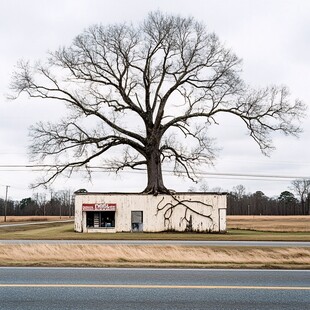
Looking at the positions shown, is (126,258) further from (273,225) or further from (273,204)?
(273,204)

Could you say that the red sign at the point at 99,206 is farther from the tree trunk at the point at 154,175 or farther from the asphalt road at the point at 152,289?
the asphalt road at the point at 152,289

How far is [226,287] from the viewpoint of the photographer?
8.41 meters

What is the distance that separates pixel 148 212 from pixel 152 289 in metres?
29.8

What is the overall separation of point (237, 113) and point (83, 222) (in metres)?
15.7

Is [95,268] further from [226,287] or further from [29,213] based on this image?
[29,213]

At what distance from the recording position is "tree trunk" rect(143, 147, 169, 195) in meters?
39.1

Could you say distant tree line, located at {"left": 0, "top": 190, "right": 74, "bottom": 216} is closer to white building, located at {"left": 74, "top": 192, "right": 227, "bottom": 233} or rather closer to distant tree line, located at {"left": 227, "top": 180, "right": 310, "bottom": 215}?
distant tree line, located at {"left": 227, "top": 180, "right": 310, "bottom": 215}

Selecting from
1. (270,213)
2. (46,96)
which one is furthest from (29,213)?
(46,96)

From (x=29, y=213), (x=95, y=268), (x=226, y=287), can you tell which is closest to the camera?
(x=226, y=287)

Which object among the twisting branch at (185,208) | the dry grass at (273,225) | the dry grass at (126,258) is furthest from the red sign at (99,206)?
the dry grass at (126,258)

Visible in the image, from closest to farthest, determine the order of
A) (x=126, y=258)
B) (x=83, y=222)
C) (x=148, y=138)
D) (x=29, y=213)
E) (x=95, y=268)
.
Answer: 1. (x=95, y=268)
2. (x=126, y=258)
3. (x=83, y=222)
4. (x=148, y=138)
5. (x=29, y=213)

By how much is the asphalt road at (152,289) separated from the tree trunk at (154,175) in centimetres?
2825

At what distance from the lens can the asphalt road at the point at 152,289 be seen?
705 centimetres

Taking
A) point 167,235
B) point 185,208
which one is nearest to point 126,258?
point 167,235
